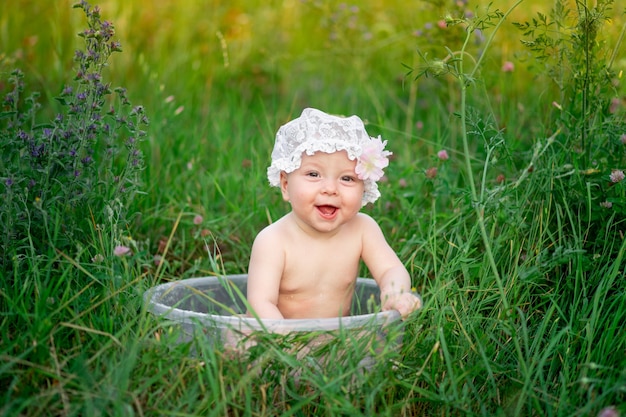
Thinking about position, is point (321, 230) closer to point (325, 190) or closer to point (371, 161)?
point (325, 190)

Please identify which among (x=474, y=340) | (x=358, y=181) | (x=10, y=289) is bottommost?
(x=474, y=340)

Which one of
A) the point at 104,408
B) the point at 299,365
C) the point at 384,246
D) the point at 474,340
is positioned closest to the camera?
the point at 104,408

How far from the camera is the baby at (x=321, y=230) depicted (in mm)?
2613

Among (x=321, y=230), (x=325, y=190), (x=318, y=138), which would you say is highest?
(x=318, y=138)

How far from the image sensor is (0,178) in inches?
98.6

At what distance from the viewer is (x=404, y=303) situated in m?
2.45

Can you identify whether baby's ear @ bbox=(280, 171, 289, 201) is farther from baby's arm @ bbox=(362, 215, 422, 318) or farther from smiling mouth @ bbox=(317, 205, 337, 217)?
baby's arm @ bbox=(362, 215, 422, 318)

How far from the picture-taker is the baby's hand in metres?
2.45

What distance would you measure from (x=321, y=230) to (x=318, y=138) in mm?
300

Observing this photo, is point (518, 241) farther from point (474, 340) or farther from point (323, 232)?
point (323, 232)

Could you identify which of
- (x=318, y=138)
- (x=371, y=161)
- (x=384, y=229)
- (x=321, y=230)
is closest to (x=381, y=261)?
(x=321, y=230)

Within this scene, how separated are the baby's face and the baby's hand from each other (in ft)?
1.10

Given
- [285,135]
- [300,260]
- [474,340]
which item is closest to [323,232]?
[300,260]

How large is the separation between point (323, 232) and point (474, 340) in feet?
1.98
